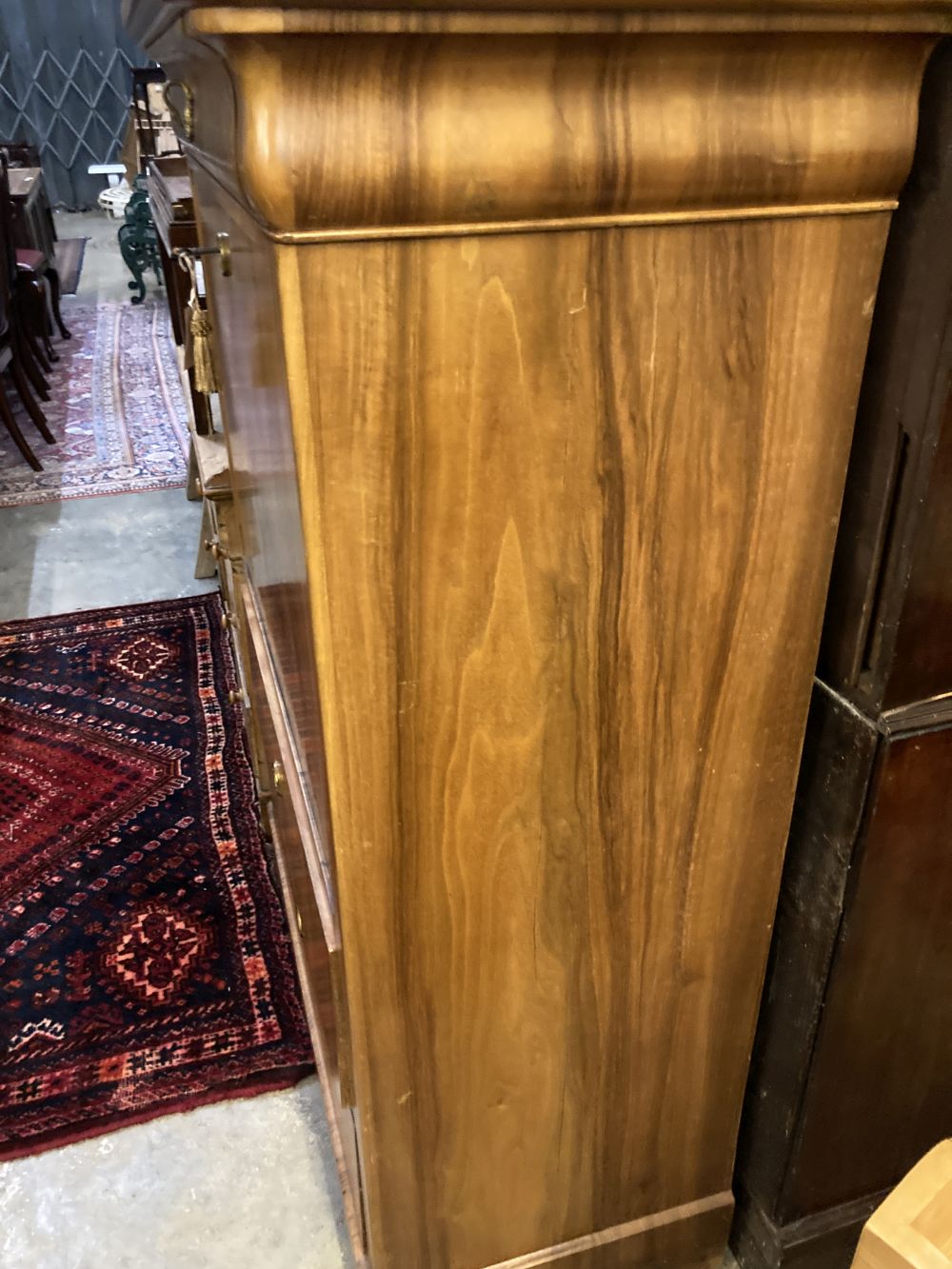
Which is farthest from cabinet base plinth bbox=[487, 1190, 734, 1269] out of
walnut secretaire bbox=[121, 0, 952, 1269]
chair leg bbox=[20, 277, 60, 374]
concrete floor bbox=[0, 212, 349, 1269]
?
chair leg bbox=[20, 277, 60, 374]

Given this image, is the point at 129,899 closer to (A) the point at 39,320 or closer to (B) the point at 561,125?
(B) the point at 561,125

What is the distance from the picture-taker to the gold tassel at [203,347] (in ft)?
4.42

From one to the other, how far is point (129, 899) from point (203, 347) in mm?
884

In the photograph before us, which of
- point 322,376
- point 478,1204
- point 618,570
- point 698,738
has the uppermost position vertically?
point 322,376

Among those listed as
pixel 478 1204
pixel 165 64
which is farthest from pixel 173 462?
pixel 478 1204

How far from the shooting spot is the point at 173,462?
339 cm

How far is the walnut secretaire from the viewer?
1.86ft

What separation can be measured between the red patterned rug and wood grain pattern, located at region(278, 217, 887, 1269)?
0.57m

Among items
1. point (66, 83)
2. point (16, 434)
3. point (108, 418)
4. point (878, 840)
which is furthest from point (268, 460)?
point (66, 83)

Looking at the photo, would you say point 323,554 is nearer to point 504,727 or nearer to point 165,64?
point 504,727

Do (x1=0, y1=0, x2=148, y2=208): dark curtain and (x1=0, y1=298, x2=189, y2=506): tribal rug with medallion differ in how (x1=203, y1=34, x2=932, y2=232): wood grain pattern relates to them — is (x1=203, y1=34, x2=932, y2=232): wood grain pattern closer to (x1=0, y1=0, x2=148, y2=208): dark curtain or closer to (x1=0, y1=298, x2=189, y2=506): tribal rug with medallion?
(x1=0, y1=298, x2=189, y2=506): tribal rug with medallion

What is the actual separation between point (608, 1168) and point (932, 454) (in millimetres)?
740

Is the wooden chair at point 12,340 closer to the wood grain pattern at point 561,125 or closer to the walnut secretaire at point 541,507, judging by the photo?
the walnut secretaire at point 541,507

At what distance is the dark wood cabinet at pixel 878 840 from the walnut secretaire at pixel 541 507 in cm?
3
